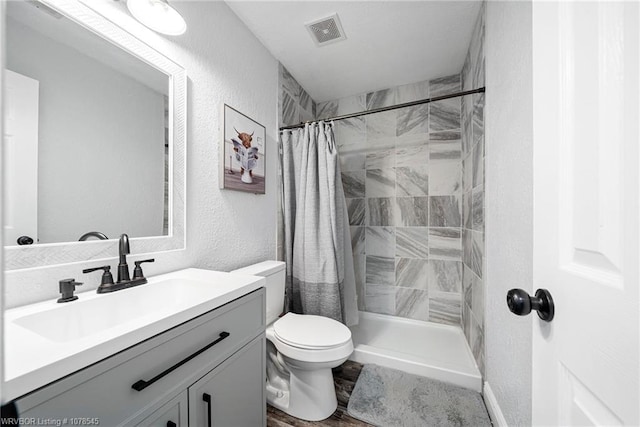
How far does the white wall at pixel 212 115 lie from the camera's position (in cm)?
114

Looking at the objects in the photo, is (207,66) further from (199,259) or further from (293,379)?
(293,379)

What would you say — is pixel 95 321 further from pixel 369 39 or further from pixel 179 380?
pixel 369 39

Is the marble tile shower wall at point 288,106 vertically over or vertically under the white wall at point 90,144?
over

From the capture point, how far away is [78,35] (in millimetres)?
874

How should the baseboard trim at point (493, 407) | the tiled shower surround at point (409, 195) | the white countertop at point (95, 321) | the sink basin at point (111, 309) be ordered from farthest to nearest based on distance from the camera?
the tiled shower surround at point (409, 195)
the baseboard trim at point (493, 407)
the sink basin at point (111, 309)
the white countertop at point (95, 321)

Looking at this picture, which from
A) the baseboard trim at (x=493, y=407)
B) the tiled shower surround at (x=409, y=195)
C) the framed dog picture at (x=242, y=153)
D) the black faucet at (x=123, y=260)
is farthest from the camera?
the tiled shower surround at (x=409, y=195)

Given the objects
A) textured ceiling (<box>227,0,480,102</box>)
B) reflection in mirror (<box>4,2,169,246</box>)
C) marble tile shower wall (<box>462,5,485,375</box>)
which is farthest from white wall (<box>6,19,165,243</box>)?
marble tile shower wall (<box>462,5,485,375</box>)

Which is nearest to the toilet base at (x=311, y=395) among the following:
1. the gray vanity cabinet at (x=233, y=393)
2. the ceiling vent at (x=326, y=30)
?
the gray vanity cabinet at (x=233, y=393)

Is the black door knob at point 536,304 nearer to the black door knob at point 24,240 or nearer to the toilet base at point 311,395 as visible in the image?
the toilet base at point 311,395

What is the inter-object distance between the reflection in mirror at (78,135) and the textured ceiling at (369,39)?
89 cm

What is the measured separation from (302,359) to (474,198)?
143 centimetres

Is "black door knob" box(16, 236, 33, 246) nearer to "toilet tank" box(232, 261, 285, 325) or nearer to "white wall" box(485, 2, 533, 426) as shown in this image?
"toilet tank" box(232, 261, 285, 325)

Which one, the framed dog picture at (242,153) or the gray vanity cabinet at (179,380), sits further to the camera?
the framed dog picture at (242,153)

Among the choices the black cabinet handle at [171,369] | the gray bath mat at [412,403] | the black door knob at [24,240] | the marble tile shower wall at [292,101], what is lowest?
the gray bath mat at [412,403]
